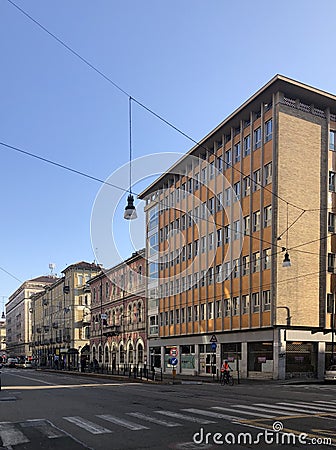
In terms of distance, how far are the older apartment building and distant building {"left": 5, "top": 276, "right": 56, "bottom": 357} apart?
99.2m

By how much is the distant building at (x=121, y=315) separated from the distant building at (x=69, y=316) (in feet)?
19.8

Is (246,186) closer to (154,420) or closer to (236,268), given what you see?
(236,268)

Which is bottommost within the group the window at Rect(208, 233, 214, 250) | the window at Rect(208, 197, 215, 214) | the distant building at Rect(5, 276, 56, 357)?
the distant building at Rect(5, 276, 56, 357)

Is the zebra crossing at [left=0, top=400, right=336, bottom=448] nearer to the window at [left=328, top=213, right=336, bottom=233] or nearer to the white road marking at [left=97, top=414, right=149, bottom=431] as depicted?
the white road marking at [left=97, top=414, right=149, bottom=431]

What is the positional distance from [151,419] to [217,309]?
35.4 meters

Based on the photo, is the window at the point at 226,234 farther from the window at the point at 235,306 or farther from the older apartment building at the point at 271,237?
the window at the point at 235,306

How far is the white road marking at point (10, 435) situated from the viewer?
1145 centimetres

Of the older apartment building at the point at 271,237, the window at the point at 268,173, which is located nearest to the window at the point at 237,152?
the older apartment building at the point at 271,237

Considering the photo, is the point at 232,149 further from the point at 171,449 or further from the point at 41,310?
the point at 41,310

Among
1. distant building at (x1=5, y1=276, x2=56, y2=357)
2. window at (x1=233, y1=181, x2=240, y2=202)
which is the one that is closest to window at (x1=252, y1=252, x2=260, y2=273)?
window at (x1=233, y1=181, x2=240, y2=202)

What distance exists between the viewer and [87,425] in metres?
13.8

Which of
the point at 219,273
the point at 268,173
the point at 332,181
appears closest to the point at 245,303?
the point at 219,273

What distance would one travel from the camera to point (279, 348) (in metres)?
39.7

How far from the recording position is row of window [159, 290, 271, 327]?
42.8 metres
